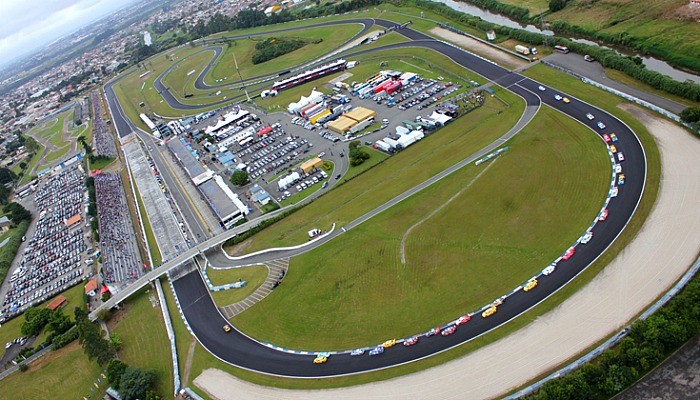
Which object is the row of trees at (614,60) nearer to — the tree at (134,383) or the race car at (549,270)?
the race car at (549,270)

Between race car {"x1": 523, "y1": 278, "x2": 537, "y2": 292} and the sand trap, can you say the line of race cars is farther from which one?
the sand trap

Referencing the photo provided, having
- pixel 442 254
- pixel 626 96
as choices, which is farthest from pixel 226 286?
pixel 626 96

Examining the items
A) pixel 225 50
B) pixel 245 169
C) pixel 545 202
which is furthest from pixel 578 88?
pixel 225 50

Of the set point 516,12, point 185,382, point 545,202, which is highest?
point 516,12

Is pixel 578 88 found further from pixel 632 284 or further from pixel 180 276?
pixel 180 276

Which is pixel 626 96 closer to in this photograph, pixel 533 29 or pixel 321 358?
pixel 533 29
